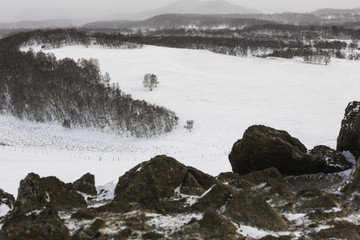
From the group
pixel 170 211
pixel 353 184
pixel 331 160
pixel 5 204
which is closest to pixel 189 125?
pixel 331 160

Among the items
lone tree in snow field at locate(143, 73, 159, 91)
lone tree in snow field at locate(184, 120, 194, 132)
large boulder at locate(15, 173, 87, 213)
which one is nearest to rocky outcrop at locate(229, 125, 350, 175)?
large boulder at locate(15, 173, 87, 213)

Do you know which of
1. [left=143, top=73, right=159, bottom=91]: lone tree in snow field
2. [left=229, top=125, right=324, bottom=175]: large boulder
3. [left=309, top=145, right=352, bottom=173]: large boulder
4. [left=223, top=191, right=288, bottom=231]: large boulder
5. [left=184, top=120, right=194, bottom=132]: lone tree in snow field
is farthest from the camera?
[left=143, top=73, right=159, bottom=91]: lone tree in snow field

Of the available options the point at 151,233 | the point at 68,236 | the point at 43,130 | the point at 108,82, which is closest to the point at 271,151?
the point at 151,233

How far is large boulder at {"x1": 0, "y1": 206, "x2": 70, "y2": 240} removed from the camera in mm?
6188

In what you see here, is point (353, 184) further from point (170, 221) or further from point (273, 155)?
point (170, 221)

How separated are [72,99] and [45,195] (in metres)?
74.5

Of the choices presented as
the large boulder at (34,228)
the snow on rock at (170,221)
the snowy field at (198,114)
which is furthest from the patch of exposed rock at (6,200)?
the snowy field at (198,114)

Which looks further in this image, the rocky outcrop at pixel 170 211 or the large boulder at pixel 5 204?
the large boulder at pixel 5 204

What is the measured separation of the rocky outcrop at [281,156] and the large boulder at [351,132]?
3.30ft

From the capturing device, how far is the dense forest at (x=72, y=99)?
67062 millimetres

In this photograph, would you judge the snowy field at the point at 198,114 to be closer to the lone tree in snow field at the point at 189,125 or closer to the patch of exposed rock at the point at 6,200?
the lone tree in snow field at the point at 189,125

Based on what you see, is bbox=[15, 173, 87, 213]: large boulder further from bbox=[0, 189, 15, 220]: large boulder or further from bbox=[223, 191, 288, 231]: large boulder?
bbox=[223, 191, 288, 231]: large boulder

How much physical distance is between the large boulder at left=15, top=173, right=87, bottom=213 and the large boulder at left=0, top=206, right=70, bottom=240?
25.3 inches

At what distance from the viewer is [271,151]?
13.5m
